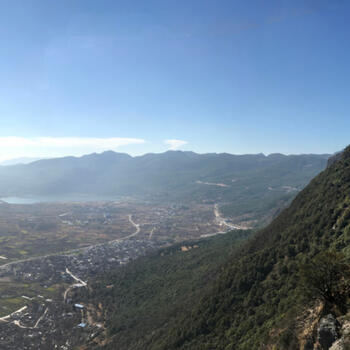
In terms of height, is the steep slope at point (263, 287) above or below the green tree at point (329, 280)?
below

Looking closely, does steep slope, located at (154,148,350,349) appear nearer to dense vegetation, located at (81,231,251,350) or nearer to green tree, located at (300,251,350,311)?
green tree, located at (300,251,350,311)

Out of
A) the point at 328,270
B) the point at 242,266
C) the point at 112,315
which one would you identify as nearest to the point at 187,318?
the point at 242,266

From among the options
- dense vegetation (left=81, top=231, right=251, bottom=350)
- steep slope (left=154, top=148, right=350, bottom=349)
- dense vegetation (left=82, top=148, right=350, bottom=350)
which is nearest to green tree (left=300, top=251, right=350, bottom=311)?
dense vegetation (left=82, top=148, right=350, bottom=350)

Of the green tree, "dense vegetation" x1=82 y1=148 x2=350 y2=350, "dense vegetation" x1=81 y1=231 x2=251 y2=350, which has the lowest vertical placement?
"dense vegetation" x1=81 y1=231 x2=251 y2=350

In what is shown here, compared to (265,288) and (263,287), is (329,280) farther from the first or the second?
(263,287)

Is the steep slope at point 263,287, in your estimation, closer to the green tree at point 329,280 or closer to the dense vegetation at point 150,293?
the green tree at point 329,280

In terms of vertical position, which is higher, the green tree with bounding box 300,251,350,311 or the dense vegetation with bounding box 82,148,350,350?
the green tree with bounding box 300,251,350,311

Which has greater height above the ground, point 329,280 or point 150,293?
point 329,280

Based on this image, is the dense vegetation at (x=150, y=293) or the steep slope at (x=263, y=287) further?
the dense vegetation at (x=150, y=293)

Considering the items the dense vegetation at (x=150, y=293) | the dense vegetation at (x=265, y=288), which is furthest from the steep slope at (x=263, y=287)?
the dense vegetation at (x=150, y=293)

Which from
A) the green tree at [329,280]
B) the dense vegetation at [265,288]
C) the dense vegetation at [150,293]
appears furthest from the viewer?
the dense vegetation at [150,293]

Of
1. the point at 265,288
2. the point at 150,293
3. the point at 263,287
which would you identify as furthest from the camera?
the point at 150,293

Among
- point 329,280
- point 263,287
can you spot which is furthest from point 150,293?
point 329,280
